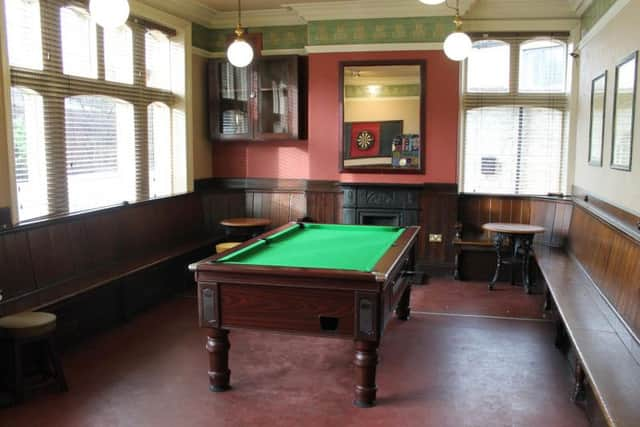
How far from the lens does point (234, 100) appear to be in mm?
7184

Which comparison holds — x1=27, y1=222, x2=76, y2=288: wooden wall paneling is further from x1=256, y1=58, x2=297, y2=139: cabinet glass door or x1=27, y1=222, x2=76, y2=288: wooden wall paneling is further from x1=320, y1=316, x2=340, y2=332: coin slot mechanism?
x1=256, y1=58, x2=297, y2=139: cabinet glass door

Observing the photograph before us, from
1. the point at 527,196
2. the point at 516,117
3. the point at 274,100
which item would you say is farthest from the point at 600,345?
the point at 274,100

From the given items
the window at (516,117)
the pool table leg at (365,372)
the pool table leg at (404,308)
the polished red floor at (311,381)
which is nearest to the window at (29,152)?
the polished red floor at (311,381)

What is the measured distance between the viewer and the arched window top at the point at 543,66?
6.69m

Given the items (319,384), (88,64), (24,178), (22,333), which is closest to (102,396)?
(22,333)

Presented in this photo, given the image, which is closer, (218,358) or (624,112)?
(218,358)

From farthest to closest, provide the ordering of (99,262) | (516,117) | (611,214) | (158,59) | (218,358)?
(516,117), (158,59), (99,262), (611,214), (218,358)

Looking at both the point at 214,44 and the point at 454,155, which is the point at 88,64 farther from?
the point at 454,155

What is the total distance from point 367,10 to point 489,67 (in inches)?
61.2

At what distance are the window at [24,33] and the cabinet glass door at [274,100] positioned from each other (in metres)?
2.93

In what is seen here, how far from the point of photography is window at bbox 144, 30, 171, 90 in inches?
243

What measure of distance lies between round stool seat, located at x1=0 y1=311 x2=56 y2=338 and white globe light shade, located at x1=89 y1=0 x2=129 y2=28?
1874 mm

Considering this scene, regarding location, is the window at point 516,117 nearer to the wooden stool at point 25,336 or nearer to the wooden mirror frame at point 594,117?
the wooden mirror frame at point 594,117

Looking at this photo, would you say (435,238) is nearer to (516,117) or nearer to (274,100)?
(516,117)
